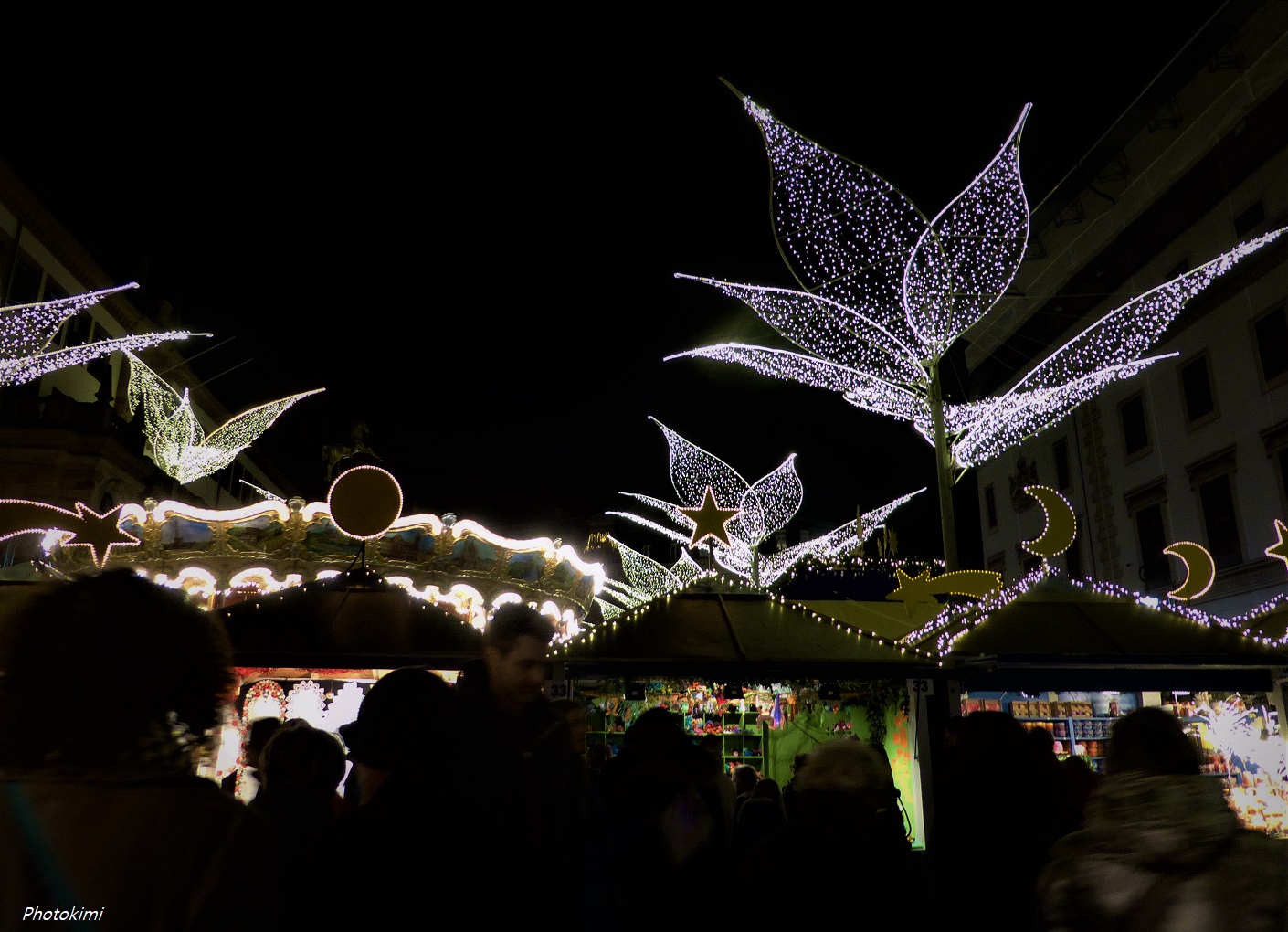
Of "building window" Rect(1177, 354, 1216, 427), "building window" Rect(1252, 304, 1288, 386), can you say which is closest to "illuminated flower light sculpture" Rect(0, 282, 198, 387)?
"building window" Rect(1252, 304, 1288, 386)

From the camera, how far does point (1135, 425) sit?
80.4 ft

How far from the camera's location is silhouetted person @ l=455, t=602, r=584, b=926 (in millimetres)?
2062

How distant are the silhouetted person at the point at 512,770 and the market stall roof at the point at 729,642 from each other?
18.5 feet

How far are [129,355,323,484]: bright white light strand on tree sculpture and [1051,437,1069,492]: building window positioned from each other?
22.4 m

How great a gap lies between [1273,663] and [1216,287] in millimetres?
15028

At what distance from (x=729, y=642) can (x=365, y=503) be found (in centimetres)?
500

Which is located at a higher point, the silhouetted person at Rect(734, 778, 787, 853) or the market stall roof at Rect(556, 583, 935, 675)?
the market stall roof at Rect(556, 583, 935, 675)

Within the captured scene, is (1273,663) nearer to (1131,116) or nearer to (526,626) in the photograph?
(526,626)

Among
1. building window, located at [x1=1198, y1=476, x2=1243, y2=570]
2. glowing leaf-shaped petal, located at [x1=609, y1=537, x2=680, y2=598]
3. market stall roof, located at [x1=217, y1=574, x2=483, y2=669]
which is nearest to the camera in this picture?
market stall roof, located at [x1=217, y1=574, x2=483, y2=669]

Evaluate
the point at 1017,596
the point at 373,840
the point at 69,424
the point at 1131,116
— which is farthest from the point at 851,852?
the point at 69,424

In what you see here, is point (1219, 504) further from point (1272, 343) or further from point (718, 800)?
point (718, 800)

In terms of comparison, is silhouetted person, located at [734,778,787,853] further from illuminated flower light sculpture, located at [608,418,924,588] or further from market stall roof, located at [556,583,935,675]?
illuminated flower light sculpture, located at [608,418,924,588]

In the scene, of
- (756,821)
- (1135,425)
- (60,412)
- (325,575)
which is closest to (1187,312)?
(1135,425)

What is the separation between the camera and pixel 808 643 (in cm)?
904
